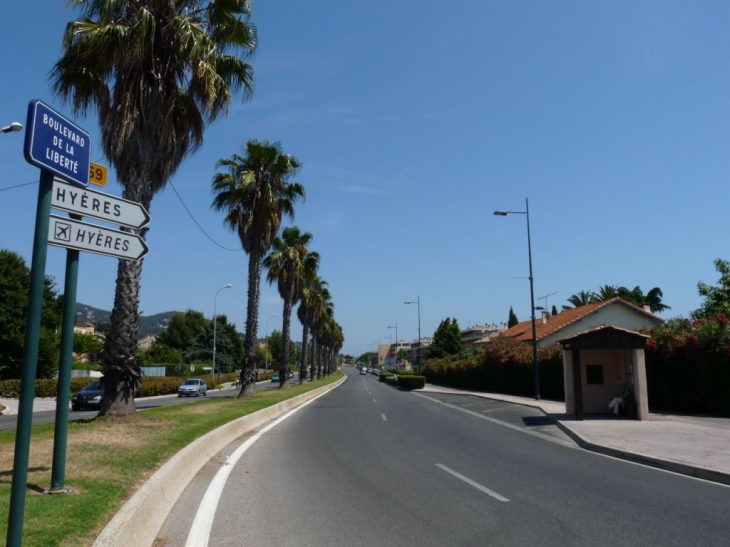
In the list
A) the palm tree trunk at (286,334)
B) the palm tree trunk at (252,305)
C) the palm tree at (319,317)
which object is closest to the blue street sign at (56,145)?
the palm tree trunk at (252,305)

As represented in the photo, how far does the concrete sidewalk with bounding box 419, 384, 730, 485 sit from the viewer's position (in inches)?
412

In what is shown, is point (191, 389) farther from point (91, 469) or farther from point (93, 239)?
point (93, 239)

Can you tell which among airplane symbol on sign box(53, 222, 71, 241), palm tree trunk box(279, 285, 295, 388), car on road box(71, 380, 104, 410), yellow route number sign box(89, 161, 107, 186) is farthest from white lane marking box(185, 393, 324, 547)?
palm tree trunk box(279, 285, 295, 388)

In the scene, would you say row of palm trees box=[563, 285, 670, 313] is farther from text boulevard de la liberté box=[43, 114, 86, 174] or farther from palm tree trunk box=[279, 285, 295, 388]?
text boulevard de la liberté box=[43, 114, 86, 174]

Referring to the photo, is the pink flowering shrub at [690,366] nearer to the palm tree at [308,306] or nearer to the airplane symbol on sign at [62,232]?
the airplane symbol on sign at [62,232]

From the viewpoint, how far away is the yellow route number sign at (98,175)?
7.18 m

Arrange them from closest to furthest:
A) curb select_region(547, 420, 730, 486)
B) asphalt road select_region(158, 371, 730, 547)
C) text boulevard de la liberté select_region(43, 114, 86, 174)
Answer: text boulevard de la liberté select_region(43, 114, 86, 174), asphalt road select_region(158, 371, 730, 547), curb select_region(547, 420, 730, 486)

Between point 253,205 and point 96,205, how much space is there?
2204 cm

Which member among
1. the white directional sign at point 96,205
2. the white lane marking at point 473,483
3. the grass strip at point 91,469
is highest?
the white directional sign at point 96,205

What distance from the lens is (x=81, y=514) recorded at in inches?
220

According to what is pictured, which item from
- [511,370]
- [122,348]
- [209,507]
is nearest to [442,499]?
[209,507]

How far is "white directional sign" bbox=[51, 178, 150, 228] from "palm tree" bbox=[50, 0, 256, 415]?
25.0ft

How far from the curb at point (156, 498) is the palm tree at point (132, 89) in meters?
3.24

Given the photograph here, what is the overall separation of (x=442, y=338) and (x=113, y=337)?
87919mm
